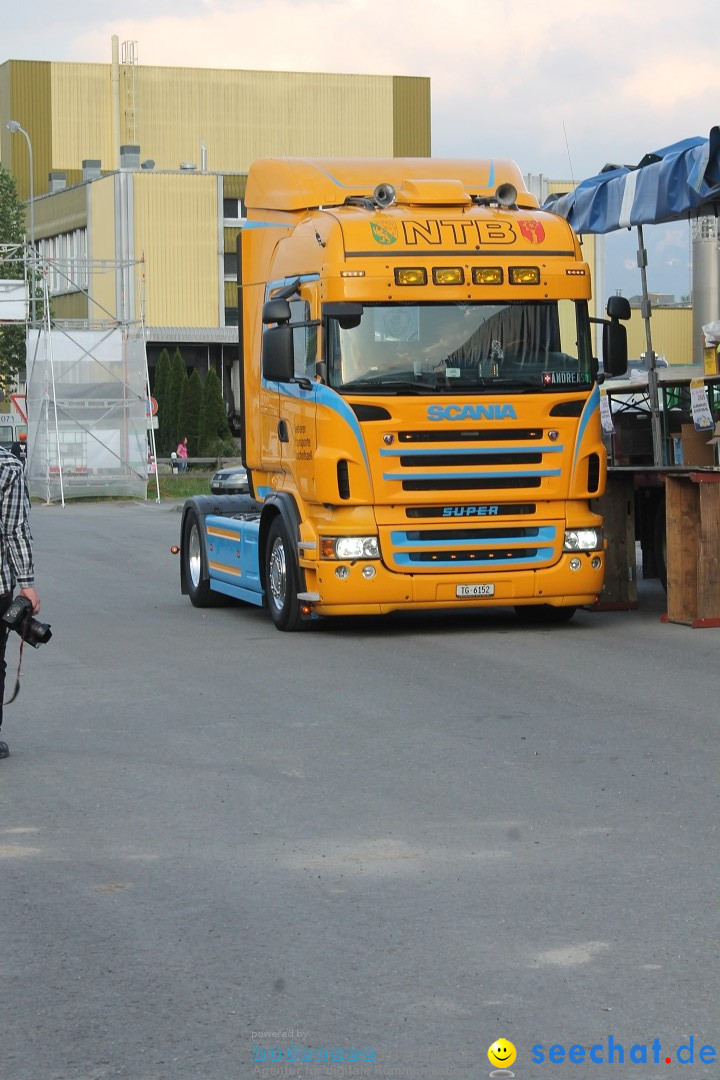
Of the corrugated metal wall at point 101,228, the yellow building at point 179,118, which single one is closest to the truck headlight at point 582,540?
the corrugated metal wall at point 101,228

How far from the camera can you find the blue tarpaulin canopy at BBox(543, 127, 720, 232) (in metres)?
15.2

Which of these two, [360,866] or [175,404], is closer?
[360,866]

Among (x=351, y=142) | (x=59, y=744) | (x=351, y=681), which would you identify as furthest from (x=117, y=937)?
(x=351, y=142)

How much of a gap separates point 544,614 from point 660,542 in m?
1.82

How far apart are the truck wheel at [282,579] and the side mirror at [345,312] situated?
1816 mm

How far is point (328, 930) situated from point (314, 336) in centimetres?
917

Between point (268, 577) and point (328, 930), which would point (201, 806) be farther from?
point (268, 577)

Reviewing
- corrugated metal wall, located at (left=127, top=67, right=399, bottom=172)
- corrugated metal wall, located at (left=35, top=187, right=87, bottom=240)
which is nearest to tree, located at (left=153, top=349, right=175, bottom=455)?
corrugated metal wall, located at (left=35, top=187, right=87, bottom=240)

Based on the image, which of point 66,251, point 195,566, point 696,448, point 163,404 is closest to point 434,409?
point 696,448

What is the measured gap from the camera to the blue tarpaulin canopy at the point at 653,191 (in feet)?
49.9

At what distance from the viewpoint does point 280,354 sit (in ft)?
48.2

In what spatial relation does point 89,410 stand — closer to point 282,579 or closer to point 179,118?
point 282,579

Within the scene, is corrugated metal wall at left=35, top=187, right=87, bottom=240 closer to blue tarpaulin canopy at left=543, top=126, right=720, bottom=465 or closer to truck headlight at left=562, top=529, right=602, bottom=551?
blue tarpaulin canopy at left=543, top=126, right=720, bottom=465

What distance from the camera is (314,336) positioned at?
14.7 m
